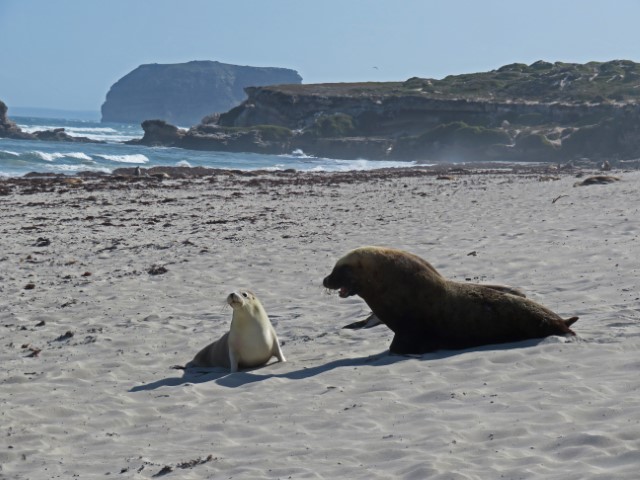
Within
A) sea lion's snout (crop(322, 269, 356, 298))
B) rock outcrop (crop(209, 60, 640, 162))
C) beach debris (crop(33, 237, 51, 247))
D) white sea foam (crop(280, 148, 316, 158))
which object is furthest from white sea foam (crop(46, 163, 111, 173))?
sea lion's snout (crop(322, 269, 356, 298))

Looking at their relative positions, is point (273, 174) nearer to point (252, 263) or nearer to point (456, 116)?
point (252, 263)

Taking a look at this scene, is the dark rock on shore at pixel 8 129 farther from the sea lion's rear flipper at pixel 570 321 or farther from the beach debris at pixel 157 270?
the sea lion's rear flipper at pixel 570 321

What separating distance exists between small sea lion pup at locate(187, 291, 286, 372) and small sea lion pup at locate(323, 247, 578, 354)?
2.13 ft

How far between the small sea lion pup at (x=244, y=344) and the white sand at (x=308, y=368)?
0.20m

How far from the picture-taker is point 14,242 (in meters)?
15.4

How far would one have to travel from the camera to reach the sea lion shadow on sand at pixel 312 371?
6.72 m

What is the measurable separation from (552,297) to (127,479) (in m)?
5.13

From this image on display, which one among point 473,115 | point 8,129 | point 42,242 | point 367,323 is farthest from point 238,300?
point 473,115

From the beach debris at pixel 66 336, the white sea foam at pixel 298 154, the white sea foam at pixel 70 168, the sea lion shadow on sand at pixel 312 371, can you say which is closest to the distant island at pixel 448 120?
the white sea foam at pixel 298 154

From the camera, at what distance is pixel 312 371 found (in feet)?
22.4

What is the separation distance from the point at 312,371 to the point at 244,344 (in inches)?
30.3

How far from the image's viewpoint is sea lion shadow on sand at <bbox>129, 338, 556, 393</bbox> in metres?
6.72

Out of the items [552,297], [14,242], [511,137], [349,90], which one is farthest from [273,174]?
[349,90]

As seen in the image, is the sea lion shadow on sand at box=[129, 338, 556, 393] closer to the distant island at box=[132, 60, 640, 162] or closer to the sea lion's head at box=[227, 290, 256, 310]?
the sea lion's head at box=[227, 290, 256, 310]
